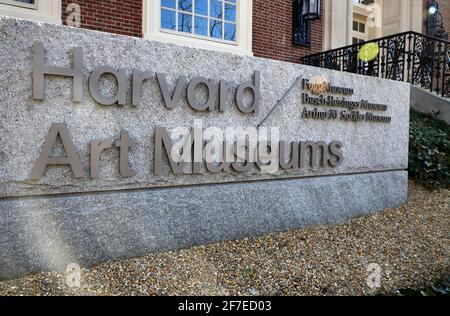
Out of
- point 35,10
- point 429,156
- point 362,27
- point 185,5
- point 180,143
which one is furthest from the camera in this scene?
point 362,27

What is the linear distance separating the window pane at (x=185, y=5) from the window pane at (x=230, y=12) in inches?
34.1

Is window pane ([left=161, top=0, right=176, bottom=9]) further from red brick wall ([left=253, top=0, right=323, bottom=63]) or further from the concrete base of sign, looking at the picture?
the concrete base of sign

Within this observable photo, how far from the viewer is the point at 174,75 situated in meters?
3.21

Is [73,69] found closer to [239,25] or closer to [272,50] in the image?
[239,25]

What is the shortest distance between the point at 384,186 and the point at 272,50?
438cm

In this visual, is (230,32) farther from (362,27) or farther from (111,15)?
(362,27)

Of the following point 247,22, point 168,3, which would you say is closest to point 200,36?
point 168,3

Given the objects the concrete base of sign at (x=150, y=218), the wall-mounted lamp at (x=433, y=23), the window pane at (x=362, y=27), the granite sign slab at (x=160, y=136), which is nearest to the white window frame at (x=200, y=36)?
the granite sign slab at (x=160, y=136)

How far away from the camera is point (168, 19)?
21.8 feet

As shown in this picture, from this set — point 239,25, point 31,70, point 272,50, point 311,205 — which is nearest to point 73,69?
point 31,70

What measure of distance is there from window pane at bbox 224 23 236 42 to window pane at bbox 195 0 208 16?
0.53 metres

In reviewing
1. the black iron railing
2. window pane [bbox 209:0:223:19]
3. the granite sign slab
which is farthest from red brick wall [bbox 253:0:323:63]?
the granite sign slab

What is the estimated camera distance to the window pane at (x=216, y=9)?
729 centimetres

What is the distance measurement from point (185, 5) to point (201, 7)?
1.23 ft
